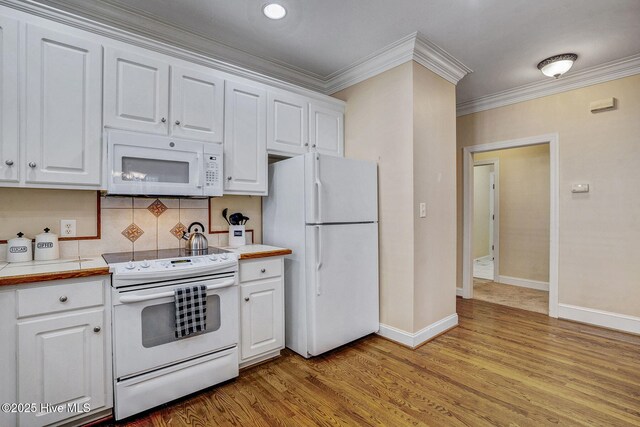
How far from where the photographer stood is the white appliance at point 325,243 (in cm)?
252

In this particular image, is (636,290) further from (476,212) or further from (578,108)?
(476,212)

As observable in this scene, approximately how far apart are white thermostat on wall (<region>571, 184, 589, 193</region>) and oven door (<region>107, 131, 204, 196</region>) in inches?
147

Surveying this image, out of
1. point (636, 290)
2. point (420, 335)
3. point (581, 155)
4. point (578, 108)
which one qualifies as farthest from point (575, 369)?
point (578, 108)

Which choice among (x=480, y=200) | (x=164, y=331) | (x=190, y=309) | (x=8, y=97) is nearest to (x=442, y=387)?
(x=190, y=309)

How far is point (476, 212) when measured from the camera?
22.5 feet

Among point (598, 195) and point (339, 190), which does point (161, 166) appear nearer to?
point (339, 190)

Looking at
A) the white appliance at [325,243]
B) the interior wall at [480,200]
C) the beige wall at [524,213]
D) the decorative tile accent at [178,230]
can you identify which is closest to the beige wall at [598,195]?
the beige wall at [524,213]

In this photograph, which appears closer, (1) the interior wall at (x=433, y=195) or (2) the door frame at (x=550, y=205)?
(1) the interior wall at (x=433, y=195)

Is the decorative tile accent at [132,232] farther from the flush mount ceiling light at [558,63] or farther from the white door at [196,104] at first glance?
the flush mount ceiling light at [558,63]

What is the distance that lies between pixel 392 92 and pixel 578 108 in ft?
7.02

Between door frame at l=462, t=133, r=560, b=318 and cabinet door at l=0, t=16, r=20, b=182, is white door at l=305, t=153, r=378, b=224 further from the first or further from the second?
door frame at l=462, t=133, r=560, b=318

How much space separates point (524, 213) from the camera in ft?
16.4

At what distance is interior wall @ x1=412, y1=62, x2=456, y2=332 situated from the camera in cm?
283

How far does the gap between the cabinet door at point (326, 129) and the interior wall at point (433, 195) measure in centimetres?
80
